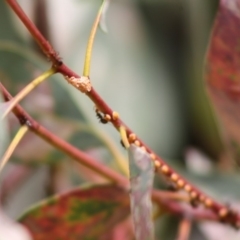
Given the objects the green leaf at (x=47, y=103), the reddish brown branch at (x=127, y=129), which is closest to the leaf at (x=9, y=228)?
the green leaf at (x=47, y=103)

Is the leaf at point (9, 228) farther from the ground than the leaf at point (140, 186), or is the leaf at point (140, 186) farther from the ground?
the leaf at point (140, 186)

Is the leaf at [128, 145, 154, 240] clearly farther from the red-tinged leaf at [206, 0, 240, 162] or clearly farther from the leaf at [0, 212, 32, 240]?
the leaf at [0, 212, 32, 240]

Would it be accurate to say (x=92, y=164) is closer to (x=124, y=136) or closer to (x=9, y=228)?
(x=124, y=136)

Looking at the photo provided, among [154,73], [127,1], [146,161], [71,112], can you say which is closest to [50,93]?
[71,112]

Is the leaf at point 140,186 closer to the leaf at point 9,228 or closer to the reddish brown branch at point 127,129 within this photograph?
the reddish brown branch at point 127,129

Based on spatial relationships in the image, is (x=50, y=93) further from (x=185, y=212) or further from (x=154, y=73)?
(x=154, y=73)

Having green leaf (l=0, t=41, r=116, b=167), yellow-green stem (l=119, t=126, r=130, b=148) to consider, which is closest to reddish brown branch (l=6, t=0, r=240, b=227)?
yellow-green stem (l=119, t=126, r=130, b=148)
